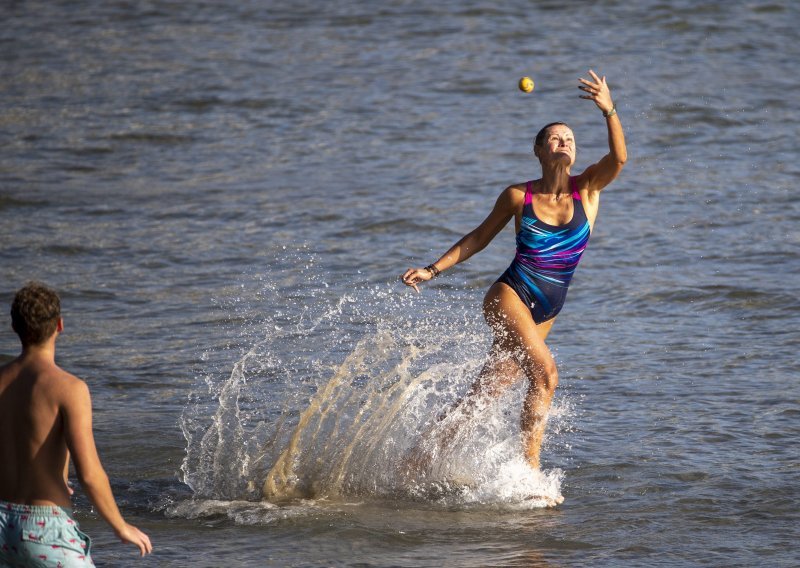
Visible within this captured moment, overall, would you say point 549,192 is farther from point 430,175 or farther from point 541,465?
point 430,175

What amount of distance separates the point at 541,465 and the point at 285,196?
7.96 meters

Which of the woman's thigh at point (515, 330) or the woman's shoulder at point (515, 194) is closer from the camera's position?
the woman's thigh at point (515, 330)

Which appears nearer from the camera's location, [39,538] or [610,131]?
[39,538]

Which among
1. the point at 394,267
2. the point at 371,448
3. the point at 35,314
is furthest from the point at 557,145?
the point at 394,267

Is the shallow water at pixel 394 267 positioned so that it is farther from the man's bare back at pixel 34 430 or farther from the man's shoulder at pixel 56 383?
the man's shoulder at pixel 56 383

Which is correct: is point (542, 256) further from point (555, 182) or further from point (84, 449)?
point (84, 449)

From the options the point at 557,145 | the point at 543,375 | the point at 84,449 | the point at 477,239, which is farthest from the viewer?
the point at 477,239

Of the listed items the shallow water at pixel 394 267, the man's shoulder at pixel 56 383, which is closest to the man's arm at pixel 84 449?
the man's shoulder at pixel 56 383

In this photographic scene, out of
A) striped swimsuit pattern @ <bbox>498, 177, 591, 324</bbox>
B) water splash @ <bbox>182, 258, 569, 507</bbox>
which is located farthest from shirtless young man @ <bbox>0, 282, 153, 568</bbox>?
striped swimsuit pattern @ <bbox>498, 177, 591, 324</bbox>

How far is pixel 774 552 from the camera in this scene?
6355mm

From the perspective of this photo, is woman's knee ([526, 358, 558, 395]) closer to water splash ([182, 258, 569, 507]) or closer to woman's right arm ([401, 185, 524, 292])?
water splash ([182, 258, 569, 507])

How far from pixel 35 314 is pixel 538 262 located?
3421mm

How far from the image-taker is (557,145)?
24.1 ft

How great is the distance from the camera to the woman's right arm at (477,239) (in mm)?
7344
